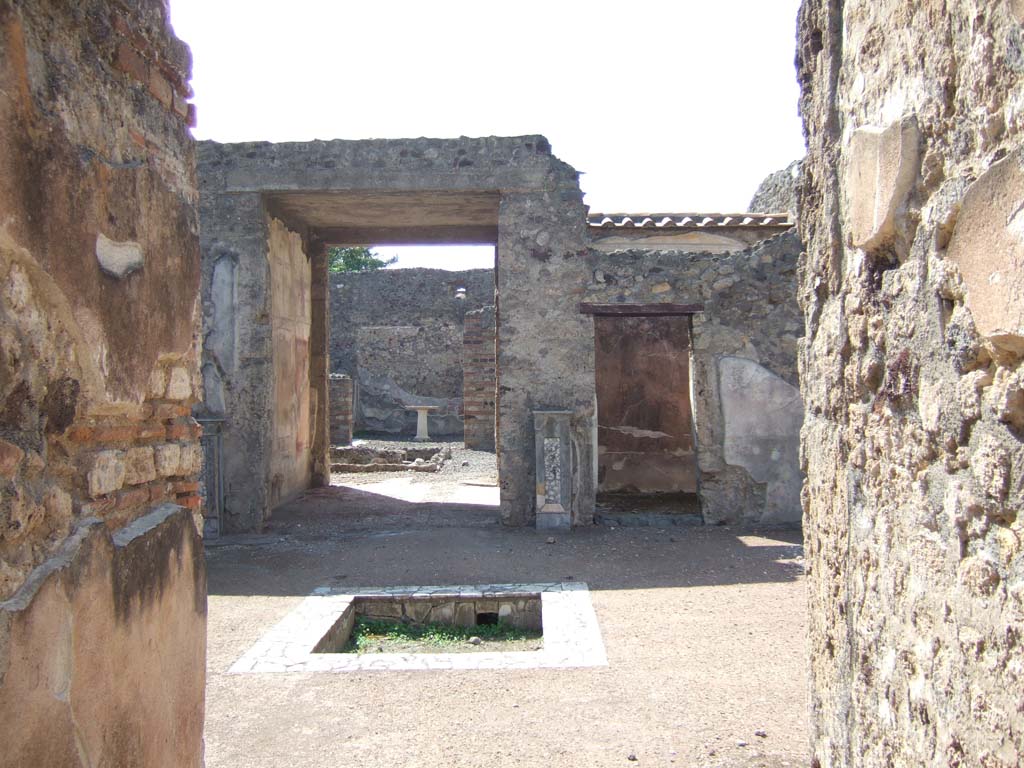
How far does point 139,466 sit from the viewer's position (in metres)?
2.27

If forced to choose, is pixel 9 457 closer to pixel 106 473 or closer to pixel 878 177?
pixel 106 473

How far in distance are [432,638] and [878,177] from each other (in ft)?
13.3

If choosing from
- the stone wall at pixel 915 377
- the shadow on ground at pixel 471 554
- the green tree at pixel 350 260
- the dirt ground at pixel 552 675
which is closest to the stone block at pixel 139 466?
the dirt ground at pixel 552 675

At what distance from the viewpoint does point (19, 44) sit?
1703 mm

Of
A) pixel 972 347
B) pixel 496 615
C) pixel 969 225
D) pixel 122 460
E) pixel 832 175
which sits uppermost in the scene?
pixel 832 175

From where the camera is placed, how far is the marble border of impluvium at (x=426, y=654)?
4312 millimetres

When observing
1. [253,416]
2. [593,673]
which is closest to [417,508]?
[253,416]

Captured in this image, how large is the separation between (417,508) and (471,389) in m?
6.07

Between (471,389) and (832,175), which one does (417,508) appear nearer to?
(471,389)

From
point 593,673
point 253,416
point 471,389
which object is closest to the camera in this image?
point 593,673

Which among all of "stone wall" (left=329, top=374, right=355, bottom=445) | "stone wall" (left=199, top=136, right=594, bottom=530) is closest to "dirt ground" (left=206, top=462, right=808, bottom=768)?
"stone wall" (left=199, top=136, right=594, bottom=530)

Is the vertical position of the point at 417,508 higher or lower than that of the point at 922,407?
lower

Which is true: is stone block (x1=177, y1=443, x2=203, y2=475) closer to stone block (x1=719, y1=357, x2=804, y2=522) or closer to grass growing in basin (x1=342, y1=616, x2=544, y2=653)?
grass growing in basin (x1=342, y1=616, x2=544, y2=653)

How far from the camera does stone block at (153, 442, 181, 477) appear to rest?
2408 millimetres
